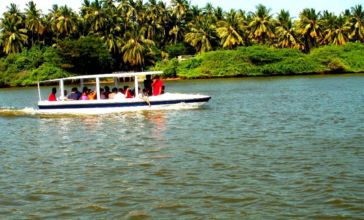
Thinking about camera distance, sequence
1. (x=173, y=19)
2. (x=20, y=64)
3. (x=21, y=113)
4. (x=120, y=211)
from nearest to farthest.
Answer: (x=120, y=211) < (x=21, y=113) < (x=20, y=64) < (x=173, y=19)

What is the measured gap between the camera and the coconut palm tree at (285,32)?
82375 mm

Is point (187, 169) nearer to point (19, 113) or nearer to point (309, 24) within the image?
point (19, 113)

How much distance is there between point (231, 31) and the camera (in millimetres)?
81438

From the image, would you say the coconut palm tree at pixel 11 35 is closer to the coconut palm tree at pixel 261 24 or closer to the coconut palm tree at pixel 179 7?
the coconut palm tree at pixel 179 7

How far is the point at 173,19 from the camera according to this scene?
91.1 m

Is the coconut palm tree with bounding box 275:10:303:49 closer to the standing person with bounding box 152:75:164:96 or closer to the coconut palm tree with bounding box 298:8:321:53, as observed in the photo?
the coconut palm tree with bounding box 298:8:321:53

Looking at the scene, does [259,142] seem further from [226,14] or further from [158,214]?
[226,14]

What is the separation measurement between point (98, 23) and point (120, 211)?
72.5 meters

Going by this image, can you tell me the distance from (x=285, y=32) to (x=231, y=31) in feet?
29.2

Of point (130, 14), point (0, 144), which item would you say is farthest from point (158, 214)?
point (130, 14)

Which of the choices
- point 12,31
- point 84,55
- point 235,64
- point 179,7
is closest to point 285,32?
point 235,64

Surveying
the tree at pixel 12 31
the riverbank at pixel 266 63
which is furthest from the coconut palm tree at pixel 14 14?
the riverbank at pixel 266 63

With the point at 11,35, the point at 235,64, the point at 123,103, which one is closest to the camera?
the point at 123,103

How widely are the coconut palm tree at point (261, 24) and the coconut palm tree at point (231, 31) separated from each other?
212cm
